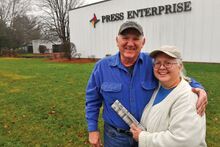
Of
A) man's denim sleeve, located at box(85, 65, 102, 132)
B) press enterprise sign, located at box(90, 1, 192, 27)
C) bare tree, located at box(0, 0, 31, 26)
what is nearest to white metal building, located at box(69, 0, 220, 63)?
press enterprise sign, located at box(90, 1, 192, 27)

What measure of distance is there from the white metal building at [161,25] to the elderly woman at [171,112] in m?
15.7

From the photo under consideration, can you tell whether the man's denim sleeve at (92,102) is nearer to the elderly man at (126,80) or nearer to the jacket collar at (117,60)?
the elderly man at (126,80)

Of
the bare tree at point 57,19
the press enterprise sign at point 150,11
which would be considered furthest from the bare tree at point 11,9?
the press enterprise sign at point 150,11

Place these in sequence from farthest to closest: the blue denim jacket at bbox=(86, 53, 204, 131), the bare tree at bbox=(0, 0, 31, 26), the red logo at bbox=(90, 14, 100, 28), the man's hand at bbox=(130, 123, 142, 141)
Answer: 1. the bare tree at bbox=(0, 0, 31, 26)
2. the red logo at bbox=(90, 14, 100, 28)
3. the blue denim jacket at bbox=(86, 53, 204, 131)
4. the man's hand at bbox=(130, 123, 142, 141)

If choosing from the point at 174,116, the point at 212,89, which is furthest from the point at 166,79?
the point at 212,89

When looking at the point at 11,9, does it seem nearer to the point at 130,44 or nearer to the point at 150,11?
the point at 150,11

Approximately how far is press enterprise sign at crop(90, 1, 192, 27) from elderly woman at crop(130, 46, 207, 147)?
54.9 feet

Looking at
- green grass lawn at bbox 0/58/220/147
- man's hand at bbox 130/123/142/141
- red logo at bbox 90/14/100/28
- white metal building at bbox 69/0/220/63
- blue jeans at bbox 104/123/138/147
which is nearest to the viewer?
Answer: man's hand at bbox 130/123/142/141

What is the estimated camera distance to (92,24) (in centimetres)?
2538

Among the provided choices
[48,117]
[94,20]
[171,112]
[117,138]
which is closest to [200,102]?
[171,112]

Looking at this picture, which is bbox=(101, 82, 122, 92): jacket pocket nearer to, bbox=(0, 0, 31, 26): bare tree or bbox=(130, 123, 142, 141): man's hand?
bbox=(130, 123, 142, 141): man's hand

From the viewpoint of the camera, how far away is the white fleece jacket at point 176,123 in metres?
1.77

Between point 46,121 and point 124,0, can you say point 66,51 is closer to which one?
point 124,0

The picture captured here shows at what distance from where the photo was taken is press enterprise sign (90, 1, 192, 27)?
59.0 ft
